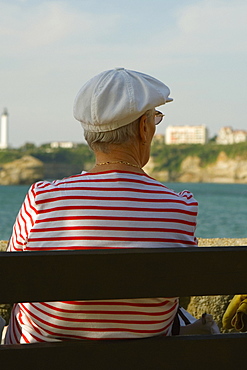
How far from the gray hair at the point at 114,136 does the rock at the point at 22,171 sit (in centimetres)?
9654

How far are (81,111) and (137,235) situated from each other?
17.4 inches

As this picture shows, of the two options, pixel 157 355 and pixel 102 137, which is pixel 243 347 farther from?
pixel 102 137

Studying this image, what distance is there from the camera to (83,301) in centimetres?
170

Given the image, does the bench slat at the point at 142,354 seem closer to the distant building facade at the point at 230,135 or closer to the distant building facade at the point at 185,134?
the distant building facade at the point at 230,135

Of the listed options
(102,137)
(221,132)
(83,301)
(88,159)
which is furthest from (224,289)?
(221,132)

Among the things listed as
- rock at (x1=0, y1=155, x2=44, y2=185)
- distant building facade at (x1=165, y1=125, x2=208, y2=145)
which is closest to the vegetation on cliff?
rock at (x1=0, y1=155, x2=44, y2=185)

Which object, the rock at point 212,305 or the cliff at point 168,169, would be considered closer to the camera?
the rock at point 212,305

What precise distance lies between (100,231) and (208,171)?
113014 millimetres

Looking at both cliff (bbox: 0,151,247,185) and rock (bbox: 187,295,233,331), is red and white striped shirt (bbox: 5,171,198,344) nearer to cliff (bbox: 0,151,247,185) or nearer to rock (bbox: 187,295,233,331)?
rock (bbox: 187,295,233,331)

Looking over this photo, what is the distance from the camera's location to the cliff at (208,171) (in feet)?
351

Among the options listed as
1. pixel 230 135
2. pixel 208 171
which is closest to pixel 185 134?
pixel 230 135

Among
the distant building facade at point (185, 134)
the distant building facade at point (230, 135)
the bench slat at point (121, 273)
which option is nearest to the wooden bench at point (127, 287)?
the bench slat at point (121, 273)

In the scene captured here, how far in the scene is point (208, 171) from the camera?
11369 centimetres

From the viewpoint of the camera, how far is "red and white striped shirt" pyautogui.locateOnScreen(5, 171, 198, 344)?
5.65ft
